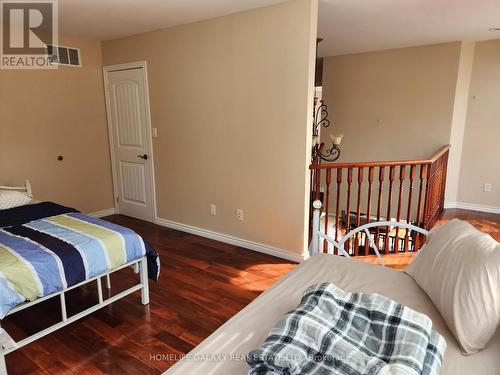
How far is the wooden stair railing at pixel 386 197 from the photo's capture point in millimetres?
3113

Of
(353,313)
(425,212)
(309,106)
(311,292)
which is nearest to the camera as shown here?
(353,313)

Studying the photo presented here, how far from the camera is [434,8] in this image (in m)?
3.13

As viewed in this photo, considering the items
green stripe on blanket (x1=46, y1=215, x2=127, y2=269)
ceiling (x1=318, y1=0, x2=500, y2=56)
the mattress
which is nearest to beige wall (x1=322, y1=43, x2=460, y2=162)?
ceiling (x1=318, y1=0, x2=500, y2=56)

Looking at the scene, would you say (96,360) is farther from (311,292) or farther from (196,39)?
(196,39)

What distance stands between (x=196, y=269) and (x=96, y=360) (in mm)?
1269

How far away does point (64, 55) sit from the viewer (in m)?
4.08

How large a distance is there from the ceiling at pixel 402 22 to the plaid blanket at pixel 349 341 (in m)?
2.71

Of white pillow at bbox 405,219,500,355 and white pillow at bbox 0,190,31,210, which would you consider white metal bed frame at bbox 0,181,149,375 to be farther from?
white pillow at bbox 405,219,500,355

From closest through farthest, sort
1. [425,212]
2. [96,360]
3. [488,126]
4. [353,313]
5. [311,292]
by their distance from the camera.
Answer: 1. [353,313]
2. [311,292]
3. [96,360]
4. [425,212]
5. [488,126]

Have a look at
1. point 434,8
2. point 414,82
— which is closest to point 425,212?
point 434,8

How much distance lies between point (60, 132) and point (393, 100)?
4.62 meters

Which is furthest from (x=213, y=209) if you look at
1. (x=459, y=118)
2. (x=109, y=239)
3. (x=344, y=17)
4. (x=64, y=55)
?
(x=459, y=118)

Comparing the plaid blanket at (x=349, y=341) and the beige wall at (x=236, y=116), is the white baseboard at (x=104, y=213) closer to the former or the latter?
the beige wall at (x=236, y=116)

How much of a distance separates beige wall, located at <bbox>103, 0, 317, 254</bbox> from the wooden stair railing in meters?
0.40
